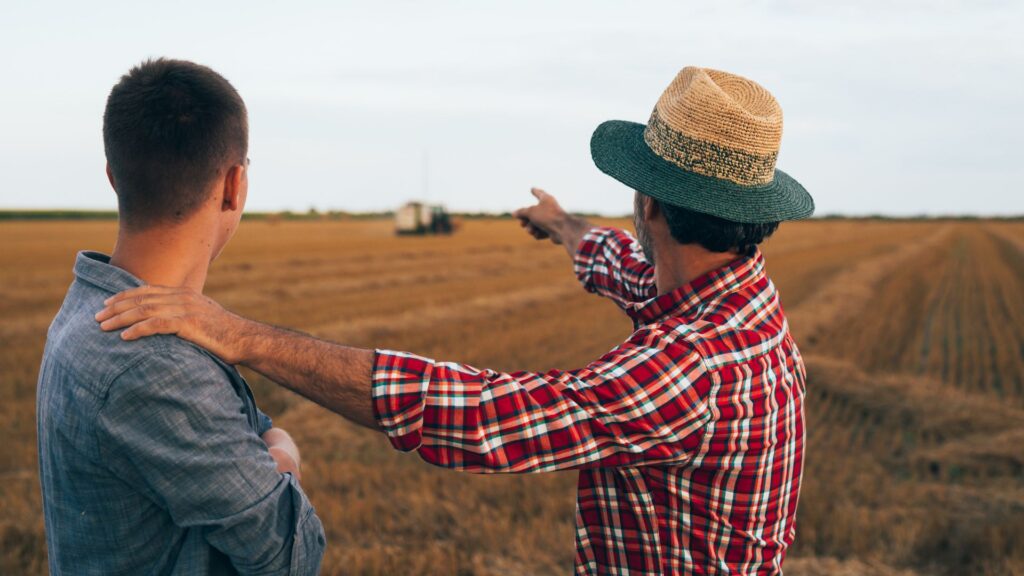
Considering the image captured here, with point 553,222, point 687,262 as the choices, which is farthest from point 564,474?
point 687,262

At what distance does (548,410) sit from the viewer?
166 cm

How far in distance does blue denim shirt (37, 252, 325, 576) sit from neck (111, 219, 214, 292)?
0.05m

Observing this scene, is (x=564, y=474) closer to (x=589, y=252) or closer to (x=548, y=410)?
(x=589, y=252)

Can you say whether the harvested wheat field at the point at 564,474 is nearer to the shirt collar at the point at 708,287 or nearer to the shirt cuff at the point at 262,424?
the shirt cuff at the point at 262,424

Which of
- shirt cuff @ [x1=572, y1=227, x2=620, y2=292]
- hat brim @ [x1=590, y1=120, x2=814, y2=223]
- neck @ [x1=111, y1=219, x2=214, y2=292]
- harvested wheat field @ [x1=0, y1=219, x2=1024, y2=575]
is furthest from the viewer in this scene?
harvested wheat field @ [x1=0, y1=219, x2=1024, y2=575]

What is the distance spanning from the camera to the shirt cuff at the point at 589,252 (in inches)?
125

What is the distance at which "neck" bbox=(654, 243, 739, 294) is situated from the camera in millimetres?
2029

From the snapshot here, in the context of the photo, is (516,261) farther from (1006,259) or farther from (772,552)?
(772,552)

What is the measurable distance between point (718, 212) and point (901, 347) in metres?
11.5

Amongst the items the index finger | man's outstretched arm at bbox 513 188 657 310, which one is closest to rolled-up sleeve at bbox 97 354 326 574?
the index finger

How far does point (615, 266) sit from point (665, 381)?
1342 mm

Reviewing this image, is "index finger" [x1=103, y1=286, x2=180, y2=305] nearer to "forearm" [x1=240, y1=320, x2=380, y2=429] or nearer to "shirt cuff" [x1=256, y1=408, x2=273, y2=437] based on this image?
"forearm" [x1=240, y1=320, x2=380, y2=429]

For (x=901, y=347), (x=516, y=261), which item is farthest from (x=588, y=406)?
(x=516, y=261)

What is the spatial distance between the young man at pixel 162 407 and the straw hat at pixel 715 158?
0.98 meters
